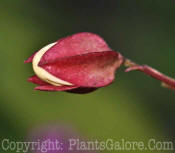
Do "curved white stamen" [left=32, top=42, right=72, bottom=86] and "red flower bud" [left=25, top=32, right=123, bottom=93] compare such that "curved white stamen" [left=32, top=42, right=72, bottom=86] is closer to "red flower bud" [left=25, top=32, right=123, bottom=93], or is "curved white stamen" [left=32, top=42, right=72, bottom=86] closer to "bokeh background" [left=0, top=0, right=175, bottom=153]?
"red flower bud" [left=25, top=32, right=123, bottom=93]

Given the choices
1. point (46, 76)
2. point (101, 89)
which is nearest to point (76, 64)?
point (46, 76)

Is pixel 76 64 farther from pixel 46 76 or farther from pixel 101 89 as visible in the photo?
pixel 101 89

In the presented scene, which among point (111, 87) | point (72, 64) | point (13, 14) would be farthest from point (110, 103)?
point (72, 64)

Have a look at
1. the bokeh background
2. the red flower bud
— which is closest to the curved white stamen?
the red flower bud

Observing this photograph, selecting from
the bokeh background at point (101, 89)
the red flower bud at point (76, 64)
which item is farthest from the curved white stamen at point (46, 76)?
the bokeh background at point (101, 89)

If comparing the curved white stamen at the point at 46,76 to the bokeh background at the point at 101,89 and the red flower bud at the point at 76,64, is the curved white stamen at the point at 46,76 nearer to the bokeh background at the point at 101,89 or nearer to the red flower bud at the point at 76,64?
the red flower bud at the point at 76,64

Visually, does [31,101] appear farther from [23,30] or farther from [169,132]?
[169,132]
